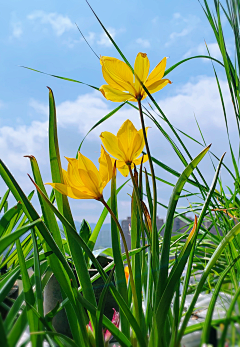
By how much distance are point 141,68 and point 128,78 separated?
20mm

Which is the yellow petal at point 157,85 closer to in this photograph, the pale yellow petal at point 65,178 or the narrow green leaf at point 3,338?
the pale yellow petal at point 65,178

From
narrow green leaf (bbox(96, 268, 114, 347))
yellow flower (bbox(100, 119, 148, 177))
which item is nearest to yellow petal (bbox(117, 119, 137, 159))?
yellow flower (bbox(100, 119, 148, 177))

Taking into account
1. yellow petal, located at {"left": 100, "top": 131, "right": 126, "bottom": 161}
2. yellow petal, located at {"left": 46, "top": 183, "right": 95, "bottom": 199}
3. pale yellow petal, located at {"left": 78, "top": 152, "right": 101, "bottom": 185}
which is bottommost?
yellow petal, located at {"left": 46, "top": 183, "right": 95, "bottom": 199}

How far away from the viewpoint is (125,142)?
35 centimetres

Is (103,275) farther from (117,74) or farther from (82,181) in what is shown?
(117,74)

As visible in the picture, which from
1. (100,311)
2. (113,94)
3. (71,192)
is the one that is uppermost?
→ (113,94)

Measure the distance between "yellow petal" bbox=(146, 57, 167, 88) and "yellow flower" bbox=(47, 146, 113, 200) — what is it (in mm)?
139

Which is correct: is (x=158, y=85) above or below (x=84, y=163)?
above

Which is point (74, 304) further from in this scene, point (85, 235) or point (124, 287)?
point (85, 235)

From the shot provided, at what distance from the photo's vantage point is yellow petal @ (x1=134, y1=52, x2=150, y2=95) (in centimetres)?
34

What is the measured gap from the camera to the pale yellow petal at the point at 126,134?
0.35 m

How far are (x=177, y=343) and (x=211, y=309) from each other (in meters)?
0.06

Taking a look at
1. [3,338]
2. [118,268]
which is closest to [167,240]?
[118,268]

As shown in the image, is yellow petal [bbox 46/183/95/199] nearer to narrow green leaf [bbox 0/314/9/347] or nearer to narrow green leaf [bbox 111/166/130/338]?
narrow green leaf [bbox 111/166/130/338]
